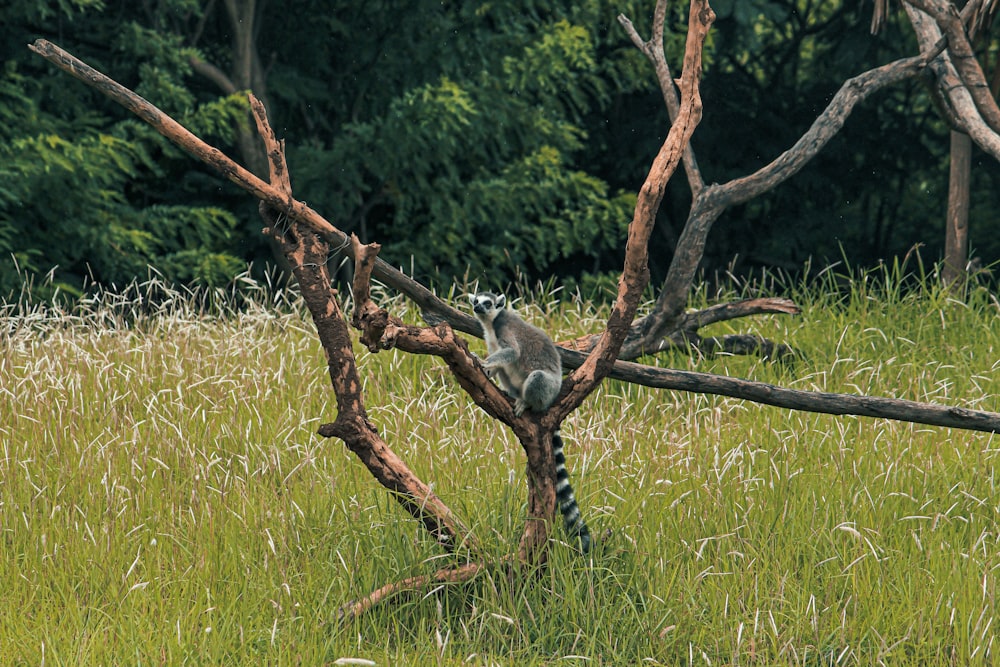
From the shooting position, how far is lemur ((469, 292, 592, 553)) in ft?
12.4

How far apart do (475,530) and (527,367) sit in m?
0.78

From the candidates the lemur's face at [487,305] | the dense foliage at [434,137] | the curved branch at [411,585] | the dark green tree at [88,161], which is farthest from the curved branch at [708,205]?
the dark green tree at [88,161]

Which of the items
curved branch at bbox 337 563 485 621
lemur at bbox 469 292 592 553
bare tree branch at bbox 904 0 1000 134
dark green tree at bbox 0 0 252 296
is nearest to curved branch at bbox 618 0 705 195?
bare tree branch at bbox 904 0 1000 134

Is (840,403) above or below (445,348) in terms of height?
below

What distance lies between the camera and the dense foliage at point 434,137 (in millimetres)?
10242

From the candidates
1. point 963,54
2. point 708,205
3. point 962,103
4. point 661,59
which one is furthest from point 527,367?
point 962,103

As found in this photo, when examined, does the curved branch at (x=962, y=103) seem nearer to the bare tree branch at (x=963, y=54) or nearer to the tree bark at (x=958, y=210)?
the bare tree branch at (x=963, y=54)

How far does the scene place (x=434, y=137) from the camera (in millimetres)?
10555

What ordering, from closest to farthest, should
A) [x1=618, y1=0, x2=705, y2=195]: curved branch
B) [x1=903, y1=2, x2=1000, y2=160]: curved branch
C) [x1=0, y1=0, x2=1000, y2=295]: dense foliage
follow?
[x1=618, y1=0, x2=705, y2=195]: curved branch → [x1=903, y1=2, x2=1000, y2=160]: curved branch → [x1=0, y1=0, x2=1000, y2=295]: dense foliage

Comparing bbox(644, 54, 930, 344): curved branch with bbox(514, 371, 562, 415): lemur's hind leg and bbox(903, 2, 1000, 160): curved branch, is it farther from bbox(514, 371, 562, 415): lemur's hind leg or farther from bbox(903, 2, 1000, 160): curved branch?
bbox(514, 371, 562, 415): lemur's hind leg

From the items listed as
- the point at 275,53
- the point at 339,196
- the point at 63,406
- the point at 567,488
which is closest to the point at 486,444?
the point at 567,488

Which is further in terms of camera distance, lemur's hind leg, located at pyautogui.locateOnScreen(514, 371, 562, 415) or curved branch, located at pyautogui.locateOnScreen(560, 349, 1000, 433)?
curved branch, located at pyautogui.locateOnScreen(560, 349, 1000, 433)

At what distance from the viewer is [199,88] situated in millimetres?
12102

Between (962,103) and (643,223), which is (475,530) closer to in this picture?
(643,223)
